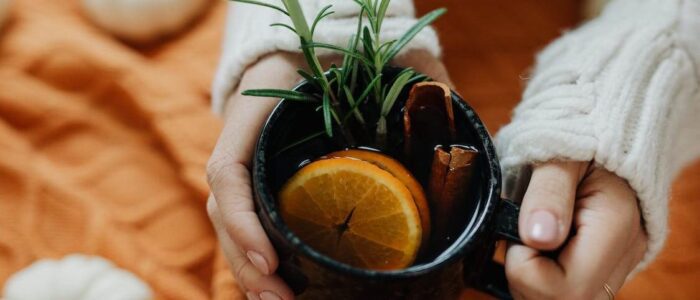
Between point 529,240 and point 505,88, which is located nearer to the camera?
point 529,240

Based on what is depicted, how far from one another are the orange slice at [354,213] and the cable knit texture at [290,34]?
14 cm

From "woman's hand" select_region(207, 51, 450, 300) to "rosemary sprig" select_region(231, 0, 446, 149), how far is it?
2.6 inches

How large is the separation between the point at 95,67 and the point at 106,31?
0.20 ft

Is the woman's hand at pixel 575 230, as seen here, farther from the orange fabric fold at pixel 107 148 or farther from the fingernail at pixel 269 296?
the orange fabric fold at pixel 107 148

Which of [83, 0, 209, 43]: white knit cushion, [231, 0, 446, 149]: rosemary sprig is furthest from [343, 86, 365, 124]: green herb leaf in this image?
[83, 0, 209, 43]: white knit cushion

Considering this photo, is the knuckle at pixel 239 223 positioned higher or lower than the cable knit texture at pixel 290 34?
lower

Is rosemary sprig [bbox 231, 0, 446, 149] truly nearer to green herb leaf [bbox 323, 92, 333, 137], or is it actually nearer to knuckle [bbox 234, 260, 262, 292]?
green herb leaf [bbox 323, 92, 333, 137]

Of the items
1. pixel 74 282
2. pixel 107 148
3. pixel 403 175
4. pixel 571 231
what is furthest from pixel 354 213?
pixel 107 148

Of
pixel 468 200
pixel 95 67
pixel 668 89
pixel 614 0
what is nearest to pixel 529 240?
pixel 468 200

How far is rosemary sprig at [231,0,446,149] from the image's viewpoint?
410 mm

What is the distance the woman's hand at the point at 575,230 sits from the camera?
0.42 meters

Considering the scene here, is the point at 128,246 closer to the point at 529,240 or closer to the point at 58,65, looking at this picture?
the point at 58,65

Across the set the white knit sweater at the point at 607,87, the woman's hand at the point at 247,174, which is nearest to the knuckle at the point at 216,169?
the woman's hand at the point at 247,174

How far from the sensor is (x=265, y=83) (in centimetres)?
52
